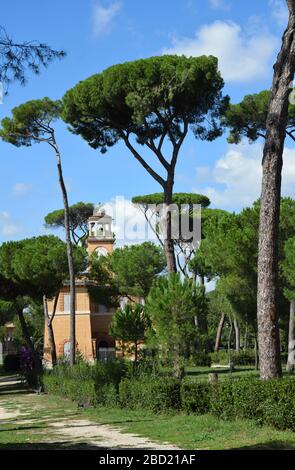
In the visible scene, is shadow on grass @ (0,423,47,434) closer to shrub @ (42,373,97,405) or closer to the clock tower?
shrub @ (42,373,97,405)

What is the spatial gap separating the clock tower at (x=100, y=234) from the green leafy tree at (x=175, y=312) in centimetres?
2532

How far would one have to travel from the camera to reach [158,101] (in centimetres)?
1820

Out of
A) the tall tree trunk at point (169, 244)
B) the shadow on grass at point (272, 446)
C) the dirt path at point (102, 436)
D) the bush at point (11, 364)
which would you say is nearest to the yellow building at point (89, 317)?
the bush at point (11, 364)

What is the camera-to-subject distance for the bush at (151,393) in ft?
38.0

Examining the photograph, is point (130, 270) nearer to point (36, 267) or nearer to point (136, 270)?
point (136, 270)

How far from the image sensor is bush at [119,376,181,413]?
456 inches

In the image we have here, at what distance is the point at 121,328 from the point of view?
983 inches

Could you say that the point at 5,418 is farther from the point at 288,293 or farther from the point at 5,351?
the point at 5,351

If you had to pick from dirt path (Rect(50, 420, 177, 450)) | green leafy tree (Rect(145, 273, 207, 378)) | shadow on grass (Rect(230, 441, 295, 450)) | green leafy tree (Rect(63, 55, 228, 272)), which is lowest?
dirt path (Rect(50, 420, 177, 450))

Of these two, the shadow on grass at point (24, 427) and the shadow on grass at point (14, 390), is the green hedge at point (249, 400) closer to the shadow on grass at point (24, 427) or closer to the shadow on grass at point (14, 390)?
the shadow on grass at point (24, 427)

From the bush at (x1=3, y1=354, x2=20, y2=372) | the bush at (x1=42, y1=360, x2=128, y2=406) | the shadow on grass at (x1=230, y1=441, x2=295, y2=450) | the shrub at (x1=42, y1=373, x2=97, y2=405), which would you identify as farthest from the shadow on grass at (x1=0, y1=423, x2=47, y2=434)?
the bush at (x1=3, y1=354, x2=20, y2=372)

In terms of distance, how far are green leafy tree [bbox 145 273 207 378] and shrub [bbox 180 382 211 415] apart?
156 inches
